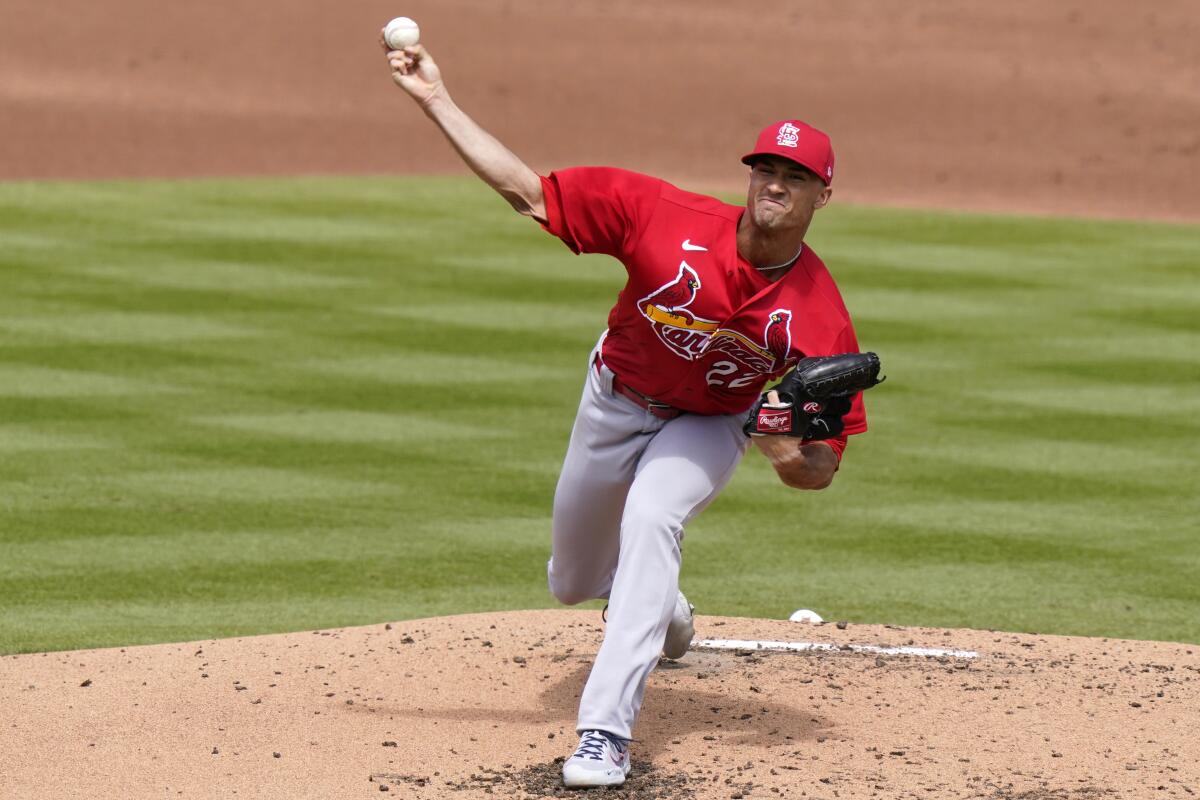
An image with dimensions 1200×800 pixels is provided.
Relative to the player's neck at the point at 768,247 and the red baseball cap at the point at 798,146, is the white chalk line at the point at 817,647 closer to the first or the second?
the player's neck at the point at 768,247

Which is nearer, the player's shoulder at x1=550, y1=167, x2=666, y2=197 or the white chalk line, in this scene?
the player's shoulder at x1=550, y1=167, x2=666, y2=197

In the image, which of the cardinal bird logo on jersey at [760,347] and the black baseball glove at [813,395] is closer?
the black baseball glove at [813,395]

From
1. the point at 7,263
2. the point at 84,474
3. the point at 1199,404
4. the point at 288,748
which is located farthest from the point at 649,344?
the point at 7,263

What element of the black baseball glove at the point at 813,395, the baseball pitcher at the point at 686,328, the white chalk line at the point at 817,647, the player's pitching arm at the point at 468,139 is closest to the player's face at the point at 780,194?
the baseball pitcher at the point at 686,328

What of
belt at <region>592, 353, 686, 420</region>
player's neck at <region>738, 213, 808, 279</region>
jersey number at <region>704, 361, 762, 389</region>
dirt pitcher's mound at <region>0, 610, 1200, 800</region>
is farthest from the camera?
belt at <region>592, 353, 686, 420</region>

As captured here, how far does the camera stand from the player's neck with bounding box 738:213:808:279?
20.2 feet

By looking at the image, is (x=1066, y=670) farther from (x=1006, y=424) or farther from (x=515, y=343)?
(x=515, y=343)

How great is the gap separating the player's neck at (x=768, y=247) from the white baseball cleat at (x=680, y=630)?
1.28m

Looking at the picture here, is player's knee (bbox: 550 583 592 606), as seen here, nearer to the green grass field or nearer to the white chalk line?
the white chalk line

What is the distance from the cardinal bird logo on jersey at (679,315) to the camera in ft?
20.0

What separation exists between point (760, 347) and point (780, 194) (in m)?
0.47

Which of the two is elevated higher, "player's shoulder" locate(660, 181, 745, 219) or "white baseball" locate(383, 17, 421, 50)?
"white baseball" locate(383, 17, 421, 50)

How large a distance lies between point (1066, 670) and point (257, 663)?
291 centimetres

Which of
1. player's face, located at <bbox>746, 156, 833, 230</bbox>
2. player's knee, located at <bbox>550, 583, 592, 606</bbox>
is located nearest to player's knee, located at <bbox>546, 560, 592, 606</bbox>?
player's knee, located at <bbox>550, 583, 592, 606</bbox>
